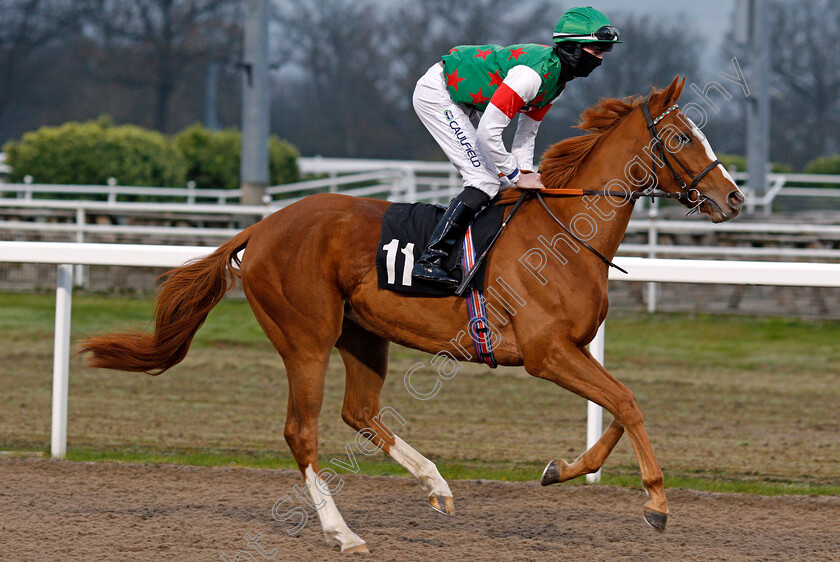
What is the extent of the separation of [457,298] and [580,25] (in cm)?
107

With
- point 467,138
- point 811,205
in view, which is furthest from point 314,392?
point 811,205

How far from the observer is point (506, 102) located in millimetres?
3574

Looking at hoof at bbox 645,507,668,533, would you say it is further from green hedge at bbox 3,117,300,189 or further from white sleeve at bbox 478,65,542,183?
green hedge at bbox 3,117,300,189

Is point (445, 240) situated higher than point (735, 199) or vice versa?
point (735, 199)

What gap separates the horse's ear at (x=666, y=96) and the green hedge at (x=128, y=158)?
15286 mm

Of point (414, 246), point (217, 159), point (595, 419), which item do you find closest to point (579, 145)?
point (414, 246)

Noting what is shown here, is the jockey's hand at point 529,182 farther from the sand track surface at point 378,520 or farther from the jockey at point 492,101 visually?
the sand track surface at point 378,520

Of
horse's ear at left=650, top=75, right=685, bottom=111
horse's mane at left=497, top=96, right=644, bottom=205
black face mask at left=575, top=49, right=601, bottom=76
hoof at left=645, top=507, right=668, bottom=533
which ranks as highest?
black face mask at left=575, top=49, right=601, bottom=76

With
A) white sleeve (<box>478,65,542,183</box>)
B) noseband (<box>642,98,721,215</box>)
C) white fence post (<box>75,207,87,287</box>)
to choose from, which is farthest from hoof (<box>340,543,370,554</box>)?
white fence post (<box>75,207,87,287</box>)

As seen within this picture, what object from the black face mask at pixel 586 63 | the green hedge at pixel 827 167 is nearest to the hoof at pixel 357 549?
the black face mask at pixel 586 63

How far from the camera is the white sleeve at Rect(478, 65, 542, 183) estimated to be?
3572 millimetres

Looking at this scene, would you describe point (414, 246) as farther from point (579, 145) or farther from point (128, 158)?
point (128, 158)

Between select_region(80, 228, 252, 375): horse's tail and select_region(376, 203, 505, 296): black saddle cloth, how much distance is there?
0.66 meters

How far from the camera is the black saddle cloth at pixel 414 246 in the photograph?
3.70 m
